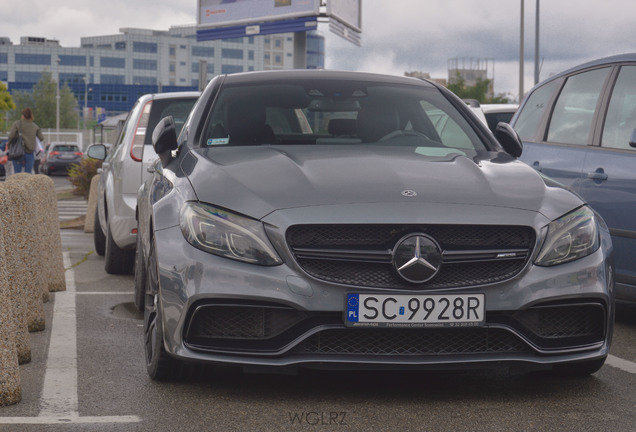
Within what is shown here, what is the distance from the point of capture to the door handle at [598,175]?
21.3 feet

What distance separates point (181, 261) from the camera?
13.6 ft

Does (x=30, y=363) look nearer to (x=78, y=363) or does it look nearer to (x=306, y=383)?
(x=78, y=363)

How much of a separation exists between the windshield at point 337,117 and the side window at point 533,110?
6.73 feet

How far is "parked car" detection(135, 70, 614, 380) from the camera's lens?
158 inches

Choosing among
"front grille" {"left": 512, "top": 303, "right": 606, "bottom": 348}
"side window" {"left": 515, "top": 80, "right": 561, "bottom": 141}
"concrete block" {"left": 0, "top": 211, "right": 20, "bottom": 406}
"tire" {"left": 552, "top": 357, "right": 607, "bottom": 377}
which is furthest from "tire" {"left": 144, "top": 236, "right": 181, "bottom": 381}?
"side window" {"left": 515, "top": 80, "right": 561, "bottom": 141}

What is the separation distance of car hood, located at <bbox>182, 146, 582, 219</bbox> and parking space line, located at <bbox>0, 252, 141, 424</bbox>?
3.15 ft

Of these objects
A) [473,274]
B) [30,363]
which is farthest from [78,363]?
[473,274]

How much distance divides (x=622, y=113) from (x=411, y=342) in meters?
3.24

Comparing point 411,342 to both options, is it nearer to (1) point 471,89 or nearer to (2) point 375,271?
(2) point 375,271

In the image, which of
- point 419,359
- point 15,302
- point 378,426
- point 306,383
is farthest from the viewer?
point 15,302

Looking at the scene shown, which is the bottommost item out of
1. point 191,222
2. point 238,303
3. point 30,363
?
point 30,363

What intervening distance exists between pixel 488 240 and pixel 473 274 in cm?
15

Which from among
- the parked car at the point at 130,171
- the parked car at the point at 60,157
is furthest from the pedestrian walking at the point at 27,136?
the parked car at the point at 60,157

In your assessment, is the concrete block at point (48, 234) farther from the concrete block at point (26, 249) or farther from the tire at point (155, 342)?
the tire at point (155, 342)
